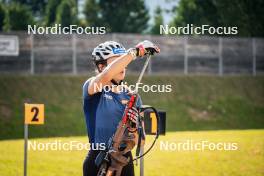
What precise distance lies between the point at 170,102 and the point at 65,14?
73.0 ft

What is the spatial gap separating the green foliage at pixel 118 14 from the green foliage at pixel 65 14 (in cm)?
230

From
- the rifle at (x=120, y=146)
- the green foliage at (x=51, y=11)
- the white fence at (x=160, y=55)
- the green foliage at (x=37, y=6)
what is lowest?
the rifle at (x=120, y=146)

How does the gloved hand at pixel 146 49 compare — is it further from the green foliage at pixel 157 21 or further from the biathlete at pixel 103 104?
the green foliage at pixel 157 21

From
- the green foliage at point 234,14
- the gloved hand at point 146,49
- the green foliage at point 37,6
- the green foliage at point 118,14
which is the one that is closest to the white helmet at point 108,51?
the gloved hand at point 146,49

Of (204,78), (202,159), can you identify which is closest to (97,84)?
(202,159)

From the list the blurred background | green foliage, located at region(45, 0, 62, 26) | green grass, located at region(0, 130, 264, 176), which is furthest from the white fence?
green foliage, located at region(45, 0, 62, 26)

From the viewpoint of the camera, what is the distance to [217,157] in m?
16.5

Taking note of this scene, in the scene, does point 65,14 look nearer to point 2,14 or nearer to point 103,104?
point 2,14

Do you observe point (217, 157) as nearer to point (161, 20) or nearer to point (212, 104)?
point (212, 104)

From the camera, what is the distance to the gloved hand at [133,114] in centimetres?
590

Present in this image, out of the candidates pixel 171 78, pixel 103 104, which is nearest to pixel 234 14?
pixel 171 78

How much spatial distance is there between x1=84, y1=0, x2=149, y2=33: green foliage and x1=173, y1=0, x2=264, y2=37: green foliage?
367 inches

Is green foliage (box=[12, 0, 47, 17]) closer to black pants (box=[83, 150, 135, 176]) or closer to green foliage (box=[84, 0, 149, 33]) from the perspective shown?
green foliage (box=[84, 0, 149, 33])

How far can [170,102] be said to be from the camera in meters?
33.8
